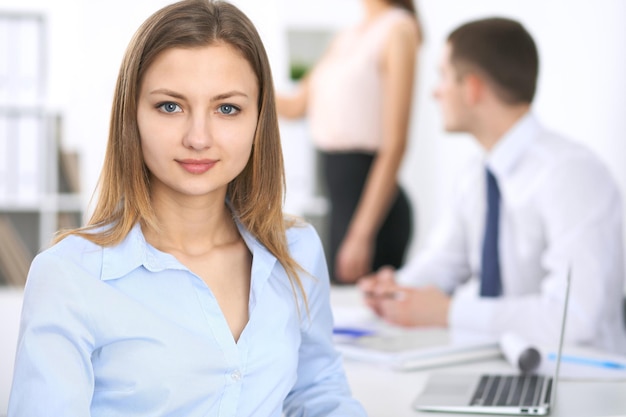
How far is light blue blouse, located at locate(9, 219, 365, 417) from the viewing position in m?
0.89

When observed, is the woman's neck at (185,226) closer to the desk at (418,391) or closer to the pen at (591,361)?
the desk at (418,391)

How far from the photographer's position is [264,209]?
116 cm

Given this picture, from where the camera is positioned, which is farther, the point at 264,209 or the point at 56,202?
the point at 56,202

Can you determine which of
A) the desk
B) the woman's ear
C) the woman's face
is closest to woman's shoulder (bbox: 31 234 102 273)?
the woman's face

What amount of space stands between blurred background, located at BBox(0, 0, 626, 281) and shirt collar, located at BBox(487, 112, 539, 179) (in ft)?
4.81

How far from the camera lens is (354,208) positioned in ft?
9.28

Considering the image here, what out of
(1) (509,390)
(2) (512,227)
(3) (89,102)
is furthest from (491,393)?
(3) (89,102)

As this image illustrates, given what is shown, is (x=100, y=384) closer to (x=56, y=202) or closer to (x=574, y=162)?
(x=574, y=162)

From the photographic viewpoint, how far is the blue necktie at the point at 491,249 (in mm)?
1965

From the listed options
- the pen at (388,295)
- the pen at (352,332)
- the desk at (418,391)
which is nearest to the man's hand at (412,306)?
the pen at (388,295)

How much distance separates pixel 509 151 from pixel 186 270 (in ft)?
3.76

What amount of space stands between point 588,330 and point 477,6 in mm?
2009

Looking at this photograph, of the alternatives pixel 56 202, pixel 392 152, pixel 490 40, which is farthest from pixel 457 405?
pixel 56 202

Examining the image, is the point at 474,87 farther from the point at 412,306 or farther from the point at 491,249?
the point at 412,306
